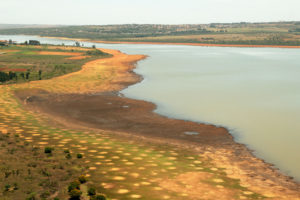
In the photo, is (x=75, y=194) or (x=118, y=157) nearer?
(x=75, y=194)

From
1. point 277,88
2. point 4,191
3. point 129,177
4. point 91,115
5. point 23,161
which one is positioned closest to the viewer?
point 4,191

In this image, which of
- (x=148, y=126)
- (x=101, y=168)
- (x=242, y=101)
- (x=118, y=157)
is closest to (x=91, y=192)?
(x=101, y=168)

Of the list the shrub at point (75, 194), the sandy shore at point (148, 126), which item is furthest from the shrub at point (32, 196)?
the sandy shore at point (148, 126)

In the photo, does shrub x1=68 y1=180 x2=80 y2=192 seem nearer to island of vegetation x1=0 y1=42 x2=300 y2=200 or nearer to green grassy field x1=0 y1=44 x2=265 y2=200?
island of vegetation x1=0 y1=42 x2=300 y2=200

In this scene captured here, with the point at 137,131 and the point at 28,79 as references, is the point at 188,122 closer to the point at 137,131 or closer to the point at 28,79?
the point at 137,131

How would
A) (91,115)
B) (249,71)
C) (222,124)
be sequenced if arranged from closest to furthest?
1. (222,124)
2. (91,115)
3. (249,71)

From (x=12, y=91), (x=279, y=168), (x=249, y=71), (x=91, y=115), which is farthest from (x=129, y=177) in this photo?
(x=249, y=71)

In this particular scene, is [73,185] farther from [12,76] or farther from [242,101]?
[12,76]

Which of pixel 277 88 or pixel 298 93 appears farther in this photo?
pixel 277 88
